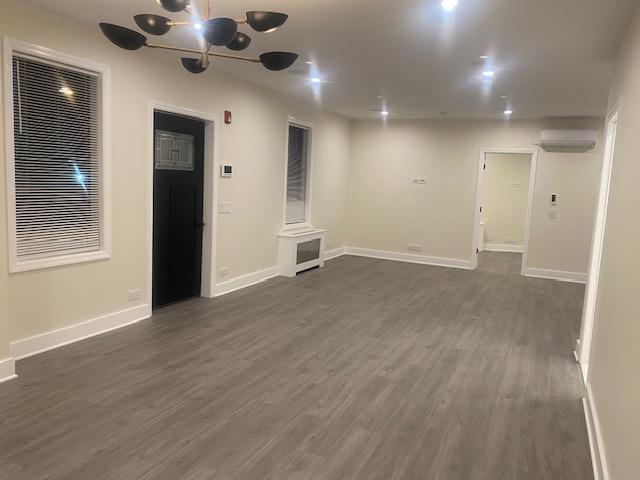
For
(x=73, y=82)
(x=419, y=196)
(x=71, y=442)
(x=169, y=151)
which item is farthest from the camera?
(x=419, y=196)

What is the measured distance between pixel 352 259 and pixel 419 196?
1.73 meters

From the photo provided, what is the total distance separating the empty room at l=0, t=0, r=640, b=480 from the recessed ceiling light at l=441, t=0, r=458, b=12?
2 cm

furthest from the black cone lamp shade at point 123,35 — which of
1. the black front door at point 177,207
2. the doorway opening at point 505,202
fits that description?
the doorway opening at point 505,202

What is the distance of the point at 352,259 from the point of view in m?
8.98

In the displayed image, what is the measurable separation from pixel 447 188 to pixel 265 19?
6.77 m

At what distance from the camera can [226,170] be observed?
5727 mm

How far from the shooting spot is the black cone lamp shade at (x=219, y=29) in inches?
92.8

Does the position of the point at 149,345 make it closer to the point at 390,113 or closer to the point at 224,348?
the point at 224,348

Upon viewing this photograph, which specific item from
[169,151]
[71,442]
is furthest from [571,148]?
[71,442]

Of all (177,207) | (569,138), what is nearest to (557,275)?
(569,138)

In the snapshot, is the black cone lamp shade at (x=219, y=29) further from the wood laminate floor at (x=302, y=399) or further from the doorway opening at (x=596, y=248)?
the doorway opening at (x=596, y=248)

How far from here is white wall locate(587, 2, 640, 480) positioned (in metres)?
1.94

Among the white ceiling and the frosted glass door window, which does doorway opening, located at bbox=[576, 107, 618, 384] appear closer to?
the white ceiling

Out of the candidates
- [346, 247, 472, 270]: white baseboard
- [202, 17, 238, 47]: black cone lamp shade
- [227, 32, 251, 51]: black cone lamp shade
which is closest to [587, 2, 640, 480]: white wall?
[202, 17, 238, 47]: black cone lamp shade
